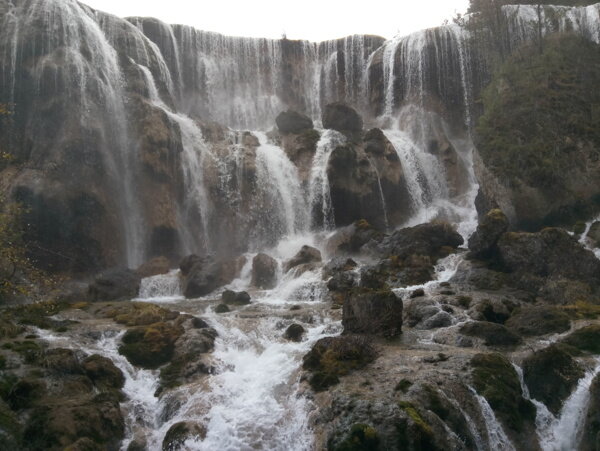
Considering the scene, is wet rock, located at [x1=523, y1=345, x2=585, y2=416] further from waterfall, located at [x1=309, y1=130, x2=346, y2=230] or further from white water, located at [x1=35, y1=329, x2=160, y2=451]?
waterfall, located at [x1=309, y1=130, x2=346, y2=230]

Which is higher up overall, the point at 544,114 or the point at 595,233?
A: the point at 544,114

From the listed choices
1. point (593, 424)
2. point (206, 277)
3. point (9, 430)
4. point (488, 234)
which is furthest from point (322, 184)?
point (9, 430)

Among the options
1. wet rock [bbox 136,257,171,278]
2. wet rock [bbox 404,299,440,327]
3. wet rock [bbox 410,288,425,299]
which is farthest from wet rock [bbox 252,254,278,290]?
wet rock [bbox 404,299,440,327]

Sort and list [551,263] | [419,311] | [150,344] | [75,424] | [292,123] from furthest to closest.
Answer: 1. [292,123]
2. [551,263]
3. [419,311]
4. [150,344]
5. [75,424]

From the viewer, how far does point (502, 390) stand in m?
14.1

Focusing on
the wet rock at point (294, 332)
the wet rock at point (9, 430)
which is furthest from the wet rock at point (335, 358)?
the wet rock at point (9, 430)

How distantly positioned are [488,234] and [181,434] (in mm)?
20095

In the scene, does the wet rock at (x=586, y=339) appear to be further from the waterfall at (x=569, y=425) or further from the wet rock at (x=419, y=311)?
the wet rock at (x=419, y=311)

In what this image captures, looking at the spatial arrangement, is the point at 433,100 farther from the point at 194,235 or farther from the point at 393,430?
the point at 393,430

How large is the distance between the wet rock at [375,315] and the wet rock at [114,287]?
15503 mm

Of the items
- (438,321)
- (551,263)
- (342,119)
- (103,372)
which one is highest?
(342,119)

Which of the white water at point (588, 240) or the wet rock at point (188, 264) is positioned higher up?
the white water at point (588, 240)

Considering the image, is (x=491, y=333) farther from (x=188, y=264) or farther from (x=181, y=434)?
(x=188, y=264)

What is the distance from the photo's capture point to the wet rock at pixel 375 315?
19.1 m
